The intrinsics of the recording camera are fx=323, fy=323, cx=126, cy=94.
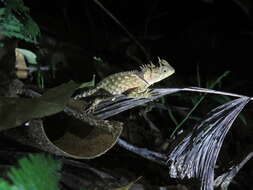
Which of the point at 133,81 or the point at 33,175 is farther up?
the point at 33,175

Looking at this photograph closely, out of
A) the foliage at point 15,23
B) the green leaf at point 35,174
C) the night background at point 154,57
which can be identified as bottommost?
the night background at point 154,57

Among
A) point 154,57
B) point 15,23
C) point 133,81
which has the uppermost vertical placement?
point 15,23

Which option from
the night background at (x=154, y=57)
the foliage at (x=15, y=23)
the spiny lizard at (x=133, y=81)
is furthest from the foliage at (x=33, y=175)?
the spiny lizard at (x=133, y=81)

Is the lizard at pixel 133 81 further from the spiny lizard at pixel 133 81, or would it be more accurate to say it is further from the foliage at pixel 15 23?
the foliage at pixel 15 23

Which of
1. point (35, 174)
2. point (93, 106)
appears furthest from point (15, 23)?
point (35, 174)

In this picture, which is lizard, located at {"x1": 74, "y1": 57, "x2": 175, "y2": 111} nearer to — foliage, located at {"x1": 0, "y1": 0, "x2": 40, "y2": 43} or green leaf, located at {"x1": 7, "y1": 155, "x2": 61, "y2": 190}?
foliage, located at {"x1": 0, "y1": 0, "x2": 40, "y2": 43}

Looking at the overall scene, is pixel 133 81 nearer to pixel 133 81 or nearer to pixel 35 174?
pixel 133 81

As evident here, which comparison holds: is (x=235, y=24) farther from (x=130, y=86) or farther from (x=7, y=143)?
(x=7, y=143)
